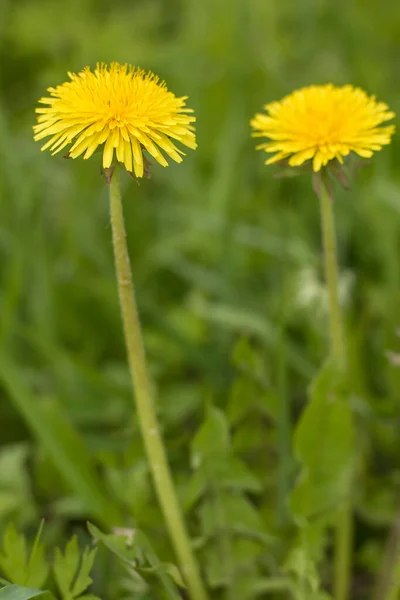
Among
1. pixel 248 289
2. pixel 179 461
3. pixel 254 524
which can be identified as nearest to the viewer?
pixel 254 524

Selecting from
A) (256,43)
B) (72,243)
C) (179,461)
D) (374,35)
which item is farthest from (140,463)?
(374,35)

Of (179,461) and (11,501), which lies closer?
(11,501)

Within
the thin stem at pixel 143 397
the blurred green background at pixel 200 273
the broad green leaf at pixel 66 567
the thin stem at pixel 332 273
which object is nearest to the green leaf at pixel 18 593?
the broad green leaf at pixel 66 567

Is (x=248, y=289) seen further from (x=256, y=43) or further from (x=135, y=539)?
(x=256, y=43)

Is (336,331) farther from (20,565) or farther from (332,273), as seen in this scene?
(20,565)

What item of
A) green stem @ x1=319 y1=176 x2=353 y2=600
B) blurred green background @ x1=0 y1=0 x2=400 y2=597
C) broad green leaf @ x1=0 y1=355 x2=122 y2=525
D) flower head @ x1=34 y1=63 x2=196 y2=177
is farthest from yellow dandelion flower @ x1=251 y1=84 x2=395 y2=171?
broad green leaf @ x1=0 y1=355 x2=122 y2=525

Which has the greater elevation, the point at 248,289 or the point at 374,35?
the point at 374,35

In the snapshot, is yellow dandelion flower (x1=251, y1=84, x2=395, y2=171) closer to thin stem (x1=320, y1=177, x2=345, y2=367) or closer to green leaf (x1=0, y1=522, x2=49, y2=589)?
thin stem (x1=320, y1=177, x2=345, y2=367)
